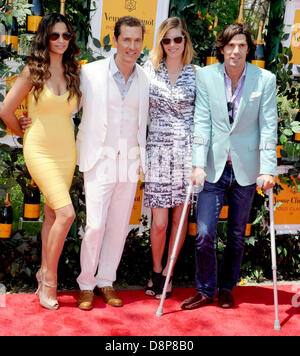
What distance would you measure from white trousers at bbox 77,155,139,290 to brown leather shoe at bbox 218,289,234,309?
0.89 m

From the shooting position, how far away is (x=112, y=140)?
143 inches

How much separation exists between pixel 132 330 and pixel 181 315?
0.48 meters

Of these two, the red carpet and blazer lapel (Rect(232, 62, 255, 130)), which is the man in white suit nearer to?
the red carpet

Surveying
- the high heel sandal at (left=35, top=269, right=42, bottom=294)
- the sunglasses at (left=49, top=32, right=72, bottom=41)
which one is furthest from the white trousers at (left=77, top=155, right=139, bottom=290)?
the sunglasses at (left=49, top=32, right=72, bottom=41)

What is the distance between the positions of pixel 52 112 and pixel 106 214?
877 mm

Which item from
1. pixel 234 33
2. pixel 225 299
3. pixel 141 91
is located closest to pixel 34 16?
pixel 141 91

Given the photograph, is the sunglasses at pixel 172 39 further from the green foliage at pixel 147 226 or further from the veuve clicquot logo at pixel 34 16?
the veuve clicquot logo at pixel 34 16

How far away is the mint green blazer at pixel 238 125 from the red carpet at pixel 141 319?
3.42 ft

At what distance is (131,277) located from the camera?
451cm

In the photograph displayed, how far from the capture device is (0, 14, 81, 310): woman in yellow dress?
3395 mm

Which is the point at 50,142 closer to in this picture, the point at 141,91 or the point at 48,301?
the point at 141,91

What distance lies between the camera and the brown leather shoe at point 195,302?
385 cm

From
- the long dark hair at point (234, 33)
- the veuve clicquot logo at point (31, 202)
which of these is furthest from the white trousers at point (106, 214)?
the long dark hair at point (234, 33)

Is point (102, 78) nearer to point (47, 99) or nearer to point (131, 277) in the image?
point (47, 99)
